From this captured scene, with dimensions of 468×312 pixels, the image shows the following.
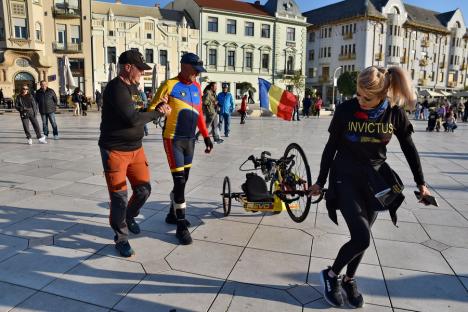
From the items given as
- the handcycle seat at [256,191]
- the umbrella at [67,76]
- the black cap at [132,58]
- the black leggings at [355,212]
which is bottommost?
the handcycle seat at [256,191]

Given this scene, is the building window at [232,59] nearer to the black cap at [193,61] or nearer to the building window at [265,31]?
the building window at [265,31]

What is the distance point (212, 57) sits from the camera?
44.1 m

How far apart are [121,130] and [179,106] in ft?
2.46

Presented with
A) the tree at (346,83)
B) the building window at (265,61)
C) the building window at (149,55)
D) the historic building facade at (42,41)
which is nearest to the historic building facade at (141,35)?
the building window at (149,55)

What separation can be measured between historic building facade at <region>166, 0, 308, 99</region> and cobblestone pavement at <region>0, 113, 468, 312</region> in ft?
119

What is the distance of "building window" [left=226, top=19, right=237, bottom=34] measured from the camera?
44.1 metres

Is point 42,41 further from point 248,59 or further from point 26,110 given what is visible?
point 26,110

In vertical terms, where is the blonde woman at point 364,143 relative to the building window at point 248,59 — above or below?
below

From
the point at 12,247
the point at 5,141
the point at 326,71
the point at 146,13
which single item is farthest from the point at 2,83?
the point at 326,71

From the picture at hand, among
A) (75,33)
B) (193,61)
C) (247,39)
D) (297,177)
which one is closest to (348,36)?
(247,39)

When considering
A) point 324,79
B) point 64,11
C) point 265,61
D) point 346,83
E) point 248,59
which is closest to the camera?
point 64,11

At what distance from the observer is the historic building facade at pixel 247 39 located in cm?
4325

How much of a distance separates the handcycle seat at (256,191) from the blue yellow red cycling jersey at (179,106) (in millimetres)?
971

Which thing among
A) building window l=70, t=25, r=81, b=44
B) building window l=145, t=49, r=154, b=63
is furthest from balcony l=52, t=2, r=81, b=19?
building window l=145, t=49, r=154, b=63
